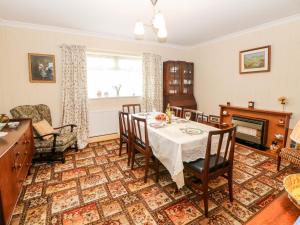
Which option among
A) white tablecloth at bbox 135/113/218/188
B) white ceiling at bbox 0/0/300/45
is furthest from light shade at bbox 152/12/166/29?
white tablecloth at bbox 135/113/218/188

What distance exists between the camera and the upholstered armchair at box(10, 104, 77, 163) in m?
2.98

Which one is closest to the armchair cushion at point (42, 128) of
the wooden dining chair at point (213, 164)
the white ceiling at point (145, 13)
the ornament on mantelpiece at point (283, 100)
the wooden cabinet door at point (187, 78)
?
the white ceiling at point (145, 13)

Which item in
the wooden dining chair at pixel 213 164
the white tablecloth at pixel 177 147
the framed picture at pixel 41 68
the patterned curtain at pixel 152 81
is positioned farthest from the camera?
the patterned curtain at pixel 152 81

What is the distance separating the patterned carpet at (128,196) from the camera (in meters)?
1.84

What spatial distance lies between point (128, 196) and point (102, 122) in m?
2.48

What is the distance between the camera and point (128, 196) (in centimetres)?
219

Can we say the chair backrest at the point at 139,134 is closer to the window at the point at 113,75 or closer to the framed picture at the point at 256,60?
the window at the point at 113,75

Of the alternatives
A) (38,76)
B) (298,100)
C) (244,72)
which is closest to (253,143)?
(298,100)

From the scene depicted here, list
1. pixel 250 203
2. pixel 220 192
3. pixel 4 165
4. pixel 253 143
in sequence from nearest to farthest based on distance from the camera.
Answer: pixel 4 165 → pixel 250 203 → pixel 220 192 → pixel 253 143

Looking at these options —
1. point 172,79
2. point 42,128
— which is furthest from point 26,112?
point 172,79

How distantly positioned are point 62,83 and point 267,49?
4.28 metres

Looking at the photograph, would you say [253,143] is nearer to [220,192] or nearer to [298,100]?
[298,100]

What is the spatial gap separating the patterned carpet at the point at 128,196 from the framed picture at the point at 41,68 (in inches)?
68.7

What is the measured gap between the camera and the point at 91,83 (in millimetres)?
Answer: 4355
